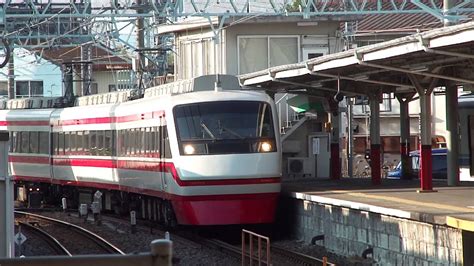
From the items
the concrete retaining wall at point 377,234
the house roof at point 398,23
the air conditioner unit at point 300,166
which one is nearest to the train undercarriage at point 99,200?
the concrete retaining wall at point 377,234

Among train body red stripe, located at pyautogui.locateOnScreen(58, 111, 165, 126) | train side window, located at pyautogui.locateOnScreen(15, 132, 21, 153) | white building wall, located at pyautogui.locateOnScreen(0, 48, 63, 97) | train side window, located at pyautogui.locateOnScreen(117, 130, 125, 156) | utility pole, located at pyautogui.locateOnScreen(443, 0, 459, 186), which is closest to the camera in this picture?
utility pole, located at pyautogui.locateOnScreen(443, 0, 459, 186)

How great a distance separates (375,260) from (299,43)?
20183mm

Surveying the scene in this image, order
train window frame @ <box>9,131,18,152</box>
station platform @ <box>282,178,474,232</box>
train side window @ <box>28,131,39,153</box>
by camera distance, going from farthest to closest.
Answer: train window frame @ <box>9,131,18,152</box>
train side window @ <box>28,131,39,153</box>
station platform @ <box>282,178,474,232</box>

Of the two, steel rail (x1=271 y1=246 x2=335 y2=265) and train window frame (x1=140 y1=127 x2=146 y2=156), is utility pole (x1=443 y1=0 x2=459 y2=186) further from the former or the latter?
train window frame (x1=140 y1=127 x2=146 y2=156)

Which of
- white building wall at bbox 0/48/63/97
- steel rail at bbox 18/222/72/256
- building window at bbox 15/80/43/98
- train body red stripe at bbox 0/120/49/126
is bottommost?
steel rail at bbox 18/222/72/256

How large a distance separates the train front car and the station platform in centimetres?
102

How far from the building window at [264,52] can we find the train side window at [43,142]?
24.5 ft

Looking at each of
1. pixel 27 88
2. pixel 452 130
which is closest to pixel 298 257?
pixel 452 130

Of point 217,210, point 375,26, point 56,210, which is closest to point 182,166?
point 217,210

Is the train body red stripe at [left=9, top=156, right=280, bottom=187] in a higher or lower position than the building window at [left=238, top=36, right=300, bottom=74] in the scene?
lower

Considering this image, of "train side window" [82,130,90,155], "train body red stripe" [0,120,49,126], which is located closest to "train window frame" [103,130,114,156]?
"train side window" [82,130,90,155]

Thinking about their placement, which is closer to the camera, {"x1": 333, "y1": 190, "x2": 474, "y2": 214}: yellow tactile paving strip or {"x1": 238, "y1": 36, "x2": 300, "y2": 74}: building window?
{"x1": 333, "y1": 190, "x2": 474, "y2": 214}: yellow tactile paving strip

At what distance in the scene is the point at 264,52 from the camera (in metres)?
36.4

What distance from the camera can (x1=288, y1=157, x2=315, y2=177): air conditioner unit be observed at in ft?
94.6
